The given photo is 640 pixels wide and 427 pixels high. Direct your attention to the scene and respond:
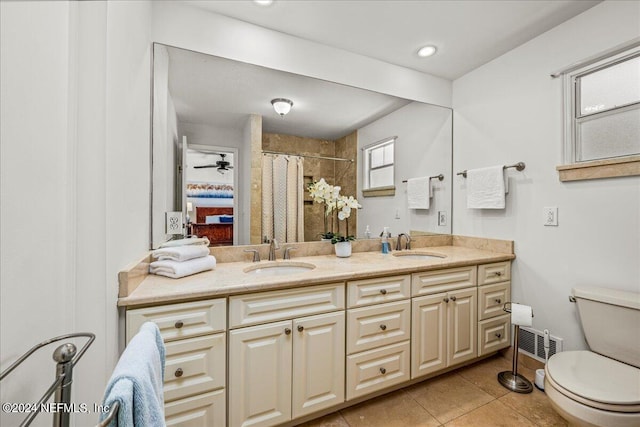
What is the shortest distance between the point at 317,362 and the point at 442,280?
97cm

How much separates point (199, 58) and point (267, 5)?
0.52 meters

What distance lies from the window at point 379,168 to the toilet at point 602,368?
4.68 feet

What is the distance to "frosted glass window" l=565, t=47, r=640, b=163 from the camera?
1562mm

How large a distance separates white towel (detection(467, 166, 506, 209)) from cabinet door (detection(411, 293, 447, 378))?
90cm

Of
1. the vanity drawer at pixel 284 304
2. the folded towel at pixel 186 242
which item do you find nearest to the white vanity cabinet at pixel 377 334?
the vanity drawer at pixel 284 304

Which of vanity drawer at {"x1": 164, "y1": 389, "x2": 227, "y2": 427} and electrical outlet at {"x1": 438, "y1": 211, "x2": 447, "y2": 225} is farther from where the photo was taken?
electrical outlet at {"x1": 438, "y1": 211, "x2": 447, "y2": 225}

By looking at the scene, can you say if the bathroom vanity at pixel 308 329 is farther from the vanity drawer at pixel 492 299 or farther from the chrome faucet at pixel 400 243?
the chrome faucet at pixel 400 243

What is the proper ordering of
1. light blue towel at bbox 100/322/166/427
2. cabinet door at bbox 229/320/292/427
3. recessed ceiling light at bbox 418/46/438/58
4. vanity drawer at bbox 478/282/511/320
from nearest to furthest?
1. light blue towel at bbox 100/322/166/427
2. cabinet door at bbox 229/320/292/427
3. vanity drawer at bbox 478/282/511/320
4. recessed ceiling light at bbox 418/46/438/58

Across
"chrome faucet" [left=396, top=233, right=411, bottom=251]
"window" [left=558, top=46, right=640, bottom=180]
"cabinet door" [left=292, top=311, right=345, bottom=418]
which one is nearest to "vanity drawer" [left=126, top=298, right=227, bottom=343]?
"cabinet door" [left=292, top=311, right=345, bottom=418]

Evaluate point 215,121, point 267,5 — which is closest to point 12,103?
point 215,121

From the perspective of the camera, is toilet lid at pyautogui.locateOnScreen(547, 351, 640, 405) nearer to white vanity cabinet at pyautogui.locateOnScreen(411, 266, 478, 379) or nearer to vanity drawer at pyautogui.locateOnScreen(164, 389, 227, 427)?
white vanity cabinet at pyautogui.locateOnScreen(411, 266, 478, 379)

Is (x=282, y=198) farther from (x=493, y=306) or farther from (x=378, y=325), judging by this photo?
(x=493, y=306)

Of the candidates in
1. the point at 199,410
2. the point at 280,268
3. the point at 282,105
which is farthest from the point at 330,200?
the point at 199,410

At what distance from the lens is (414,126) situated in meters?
2.45
